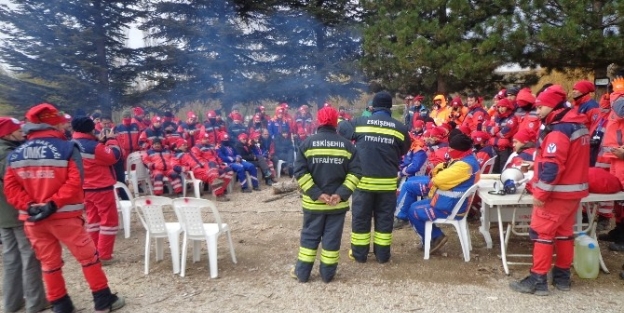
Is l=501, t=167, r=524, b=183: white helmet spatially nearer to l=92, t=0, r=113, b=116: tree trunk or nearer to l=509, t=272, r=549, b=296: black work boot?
l=509, t=272, r=549, b=296: black work boot

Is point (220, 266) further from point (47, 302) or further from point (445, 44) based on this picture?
point (445, 44)

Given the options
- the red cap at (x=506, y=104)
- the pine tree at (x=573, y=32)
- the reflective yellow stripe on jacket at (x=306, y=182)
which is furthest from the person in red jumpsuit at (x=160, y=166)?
the pine tree at (x=573, y=32)

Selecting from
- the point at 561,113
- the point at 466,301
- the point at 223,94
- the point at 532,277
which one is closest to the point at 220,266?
the point at 466,301

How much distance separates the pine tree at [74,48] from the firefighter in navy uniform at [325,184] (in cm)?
1218

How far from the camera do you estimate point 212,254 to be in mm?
4781

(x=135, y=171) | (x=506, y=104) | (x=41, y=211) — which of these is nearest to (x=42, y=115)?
(x=41, y=211)

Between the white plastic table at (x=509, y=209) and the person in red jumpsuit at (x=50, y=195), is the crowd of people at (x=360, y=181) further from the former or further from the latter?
the white plastic table at (x=509, y=209)

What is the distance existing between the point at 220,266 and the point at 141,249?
143cm

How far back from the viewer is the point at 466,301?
4.04 meters

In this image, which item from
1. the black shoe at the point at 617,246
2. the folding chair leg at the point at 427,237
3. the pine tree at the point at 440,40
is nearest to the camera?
the folding chair leg at the point at 427,237

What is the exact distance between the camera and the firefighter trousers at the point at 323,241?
4465 millimetres

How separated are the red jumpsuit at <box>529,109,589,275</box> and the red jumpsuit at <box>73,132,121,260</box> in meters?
4.67

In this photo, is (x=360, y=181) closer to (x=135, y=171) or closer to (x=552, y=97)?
(x=552, y=97)

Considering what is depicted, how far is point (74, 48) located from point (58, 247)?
39.5 ft
